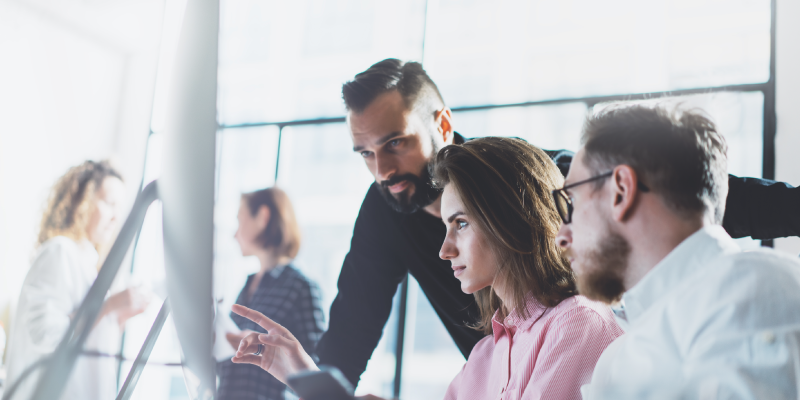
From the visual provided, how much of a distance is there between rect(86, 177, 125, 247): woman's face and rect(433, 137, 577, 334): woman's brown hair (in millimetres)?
1654

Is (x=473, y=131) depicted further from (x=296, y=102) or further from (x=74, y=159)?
(x=74, y=159)

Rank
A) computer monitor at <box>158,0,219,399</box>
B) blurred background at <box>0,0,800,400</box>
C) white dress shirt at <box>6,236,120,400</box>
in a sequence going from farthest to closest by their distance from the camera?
1. blurred background at <box>0,0,800,400</box>
2. white dress shirt at <box>6,236,120,400</box>
3. computer monitor at <box>158,0,219,399</box>

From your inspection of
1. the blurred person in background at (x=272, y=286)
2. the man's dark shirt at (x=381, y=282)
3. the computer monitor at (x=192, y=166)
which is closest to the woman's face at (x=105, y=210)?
the blurred person in background at (x=272, y=286)

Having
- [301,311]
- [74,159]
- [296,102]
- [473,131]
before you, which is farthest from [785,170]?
[74,159]

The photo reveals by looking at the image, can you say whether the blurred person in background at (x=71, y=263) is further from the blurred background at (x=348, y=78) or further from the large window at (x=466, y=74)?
the large window at (x=466, y=74)

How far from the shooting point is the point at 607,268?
2.48 feet

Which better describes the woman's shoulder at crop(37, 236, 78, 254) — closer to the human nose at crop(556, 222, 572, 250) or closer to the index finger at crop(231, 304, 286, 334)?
the index finger at crop(231, 304, 286, 334)

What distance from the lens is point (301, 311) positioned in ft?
8.23

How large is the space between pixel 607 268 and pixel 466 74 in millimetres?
2380

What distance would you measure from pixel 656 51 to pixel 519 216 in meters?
1.71

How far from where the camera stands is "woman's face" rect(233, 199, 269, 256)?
2.75 m

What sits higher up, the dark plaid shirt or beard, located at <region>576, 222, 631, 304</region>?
beard, located at <region>576, 222, 631, 304</region>

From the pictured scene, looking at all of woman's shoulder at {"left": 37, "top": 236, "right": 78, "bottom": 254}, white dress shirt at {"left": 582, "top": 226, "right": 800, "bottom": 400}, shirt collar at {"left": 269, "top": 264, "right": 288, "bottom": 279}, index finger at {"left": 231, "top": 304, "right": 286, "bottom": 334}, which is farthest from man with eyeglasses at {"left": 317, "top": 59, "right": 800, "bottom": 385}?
woman's shoulder at {"left": 37, "top": 236, "right": 78, "bottom": 254}

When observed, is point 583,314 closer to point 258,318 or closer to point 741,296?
point 741,296
